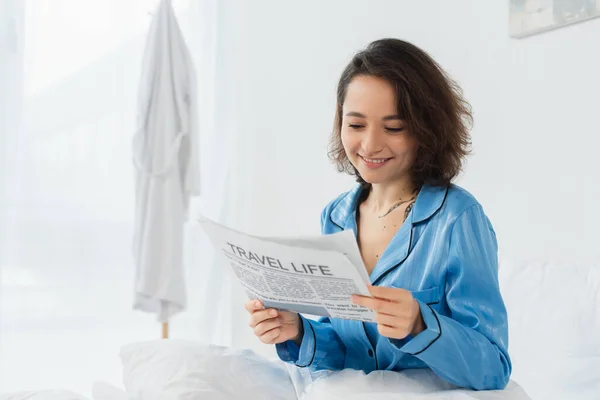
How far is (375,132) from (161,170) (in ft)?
5.52

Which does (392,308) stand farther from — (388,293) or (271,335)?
(271,335)

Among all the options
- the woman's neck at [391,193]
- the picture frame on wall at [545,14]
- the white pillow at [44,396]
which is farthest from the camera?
the picture frame on wall at [545,14]

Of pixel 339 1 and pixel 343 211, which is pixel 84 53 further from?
pixel 343 211

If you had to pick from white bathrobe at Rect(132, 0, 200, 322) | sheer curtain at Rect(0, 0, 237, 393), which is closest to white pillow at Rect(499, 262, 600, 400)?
white bathrobe at Rect(132, 0, 200, 322)

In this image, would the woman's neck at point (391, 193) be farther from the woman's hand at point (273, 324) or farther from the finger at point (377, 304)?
the finger at point (377, 304)

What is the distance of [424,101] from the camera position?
125 cm

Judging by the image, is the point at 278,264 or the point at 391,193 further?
the point at 391,193

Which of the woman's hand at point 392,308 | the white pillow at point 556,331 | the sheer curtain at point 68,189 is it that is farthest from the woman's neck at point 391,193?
the sheer curtain at point 68,189

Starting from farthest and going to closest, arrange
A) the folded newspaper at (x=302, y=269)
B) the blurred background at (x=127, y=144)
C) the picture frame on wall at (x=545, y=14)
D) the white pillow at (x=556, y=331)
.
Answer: the blurred background at (x=127, y=144) < the picture frame on wall at (x=545, y=14) < the white pillow at (x=556, y=331) < the folded newspaper at (x=302, y=269)

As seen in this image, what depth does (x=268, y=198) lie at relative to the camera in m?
3.44

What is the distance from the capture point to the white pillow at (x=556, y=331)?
1571 mm

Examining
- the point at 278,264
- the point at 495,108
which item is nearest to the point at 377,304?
the point at 278,264

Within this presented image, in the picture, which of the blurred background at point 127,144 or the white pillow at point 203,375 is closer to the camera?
the white pillow at point 203,375

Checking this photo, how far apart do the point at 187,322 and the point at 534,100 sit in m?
2.12
